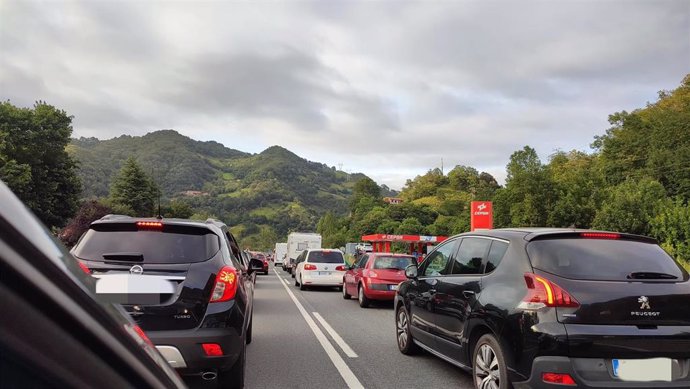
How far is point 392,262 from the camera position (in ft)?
48.0

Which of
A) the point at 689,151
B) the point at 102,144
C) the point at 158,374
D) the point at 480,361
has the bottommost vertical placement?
the point at 480,361

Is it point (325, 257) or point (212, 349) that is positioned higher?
point (212, 349)

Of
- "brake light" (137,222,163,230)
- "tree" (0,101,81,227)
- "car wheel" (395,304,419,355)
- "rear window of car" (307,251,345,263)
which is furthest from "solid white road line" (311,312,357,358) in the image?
"tree" (0,101,81,227)

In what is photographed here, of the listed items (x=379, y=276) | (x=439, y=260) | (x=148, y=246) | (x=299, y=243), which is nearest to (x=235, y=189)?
(x=299, y=243)

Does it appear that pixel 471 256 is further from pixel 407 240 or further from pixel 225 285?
pixel 407 240

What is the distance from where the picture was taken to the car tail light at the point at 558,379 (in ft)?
13.6

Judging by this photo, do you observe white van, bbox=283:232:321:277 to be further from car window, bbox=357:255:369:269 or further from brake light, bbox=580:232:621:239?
brake light, bbox=580:232:621:239

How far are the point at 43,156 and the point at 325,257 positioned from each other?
102 feet

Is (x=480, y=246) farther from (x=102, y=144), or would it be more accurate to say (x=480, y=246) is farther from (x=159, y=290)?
(x=102, y=144)

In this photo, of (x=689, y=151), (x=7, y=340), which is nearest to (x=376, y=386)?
(x=7, y=340)

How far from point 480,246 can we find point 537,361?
5.47ft

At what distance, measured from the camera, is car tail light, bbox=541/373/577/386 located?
416 centimetres

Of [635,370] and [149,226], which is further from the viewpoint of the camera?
[149,226]

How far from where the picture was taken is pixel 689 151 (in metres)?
51.9
